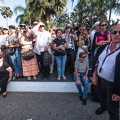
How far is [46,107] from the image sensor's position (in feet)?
11.2

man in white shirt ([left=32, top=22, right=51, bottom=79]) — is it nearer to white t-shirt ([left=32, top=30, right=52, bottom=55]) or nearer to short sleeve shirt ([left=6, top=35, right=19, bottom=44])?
white t-shirt ([left=32, top=30, right=52, bottom=55])

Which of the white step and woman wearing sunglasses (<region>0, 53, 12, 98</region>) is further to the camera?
the white step

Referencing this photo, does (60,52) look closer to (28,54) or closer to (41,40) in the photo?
(41,40)

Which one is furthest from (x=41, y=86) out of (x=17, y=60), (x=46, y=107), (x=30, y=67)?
(x=17, y=60)

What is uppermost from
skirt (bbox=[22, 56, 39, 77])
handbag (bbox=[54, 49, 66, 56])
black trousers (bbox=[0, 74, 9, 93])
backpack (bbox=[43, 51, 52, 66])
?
handbag (bbox=[54, 49, 66, 56])

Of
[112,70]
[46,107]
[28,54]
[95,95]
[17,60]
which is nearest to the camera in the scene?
[112,70]

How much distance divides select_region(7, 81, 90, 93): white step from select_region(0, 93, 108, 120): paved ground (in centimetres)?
17

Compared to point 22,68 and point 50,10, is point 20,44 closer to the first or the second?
point 22,68

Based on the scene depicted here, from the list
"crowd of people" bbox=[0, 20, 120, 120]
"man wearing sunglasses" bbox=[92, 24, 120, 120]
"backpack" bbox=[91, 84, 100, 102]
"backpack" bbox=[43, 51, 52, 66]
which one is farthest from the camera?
"backpack" bbox=[43, 51, 52, 66]

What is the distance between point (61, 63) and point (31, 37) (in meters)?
1.15

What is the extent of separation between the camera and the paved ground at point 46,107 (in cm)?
305

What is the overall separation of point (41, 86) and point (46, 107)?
35.8 inches

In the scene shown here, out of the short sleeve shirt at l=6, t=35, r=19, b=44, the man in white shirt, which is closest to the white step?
the man in white shirt

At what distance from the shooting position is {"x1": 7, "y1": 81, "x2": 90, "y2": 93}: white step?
418 centimetres
